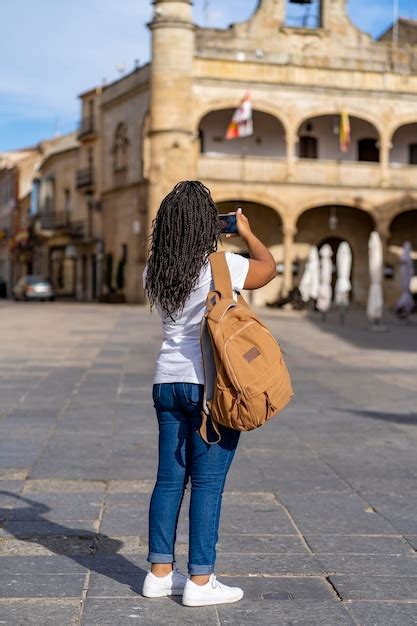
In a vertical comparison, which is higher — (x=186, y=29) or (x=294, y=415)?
(x=186, y=29)

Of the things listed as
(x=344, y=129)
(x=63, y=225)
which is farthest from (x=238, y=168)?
(x=63, y=225)

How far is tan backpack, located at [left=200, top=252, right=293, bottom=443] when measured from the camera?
4.02 m

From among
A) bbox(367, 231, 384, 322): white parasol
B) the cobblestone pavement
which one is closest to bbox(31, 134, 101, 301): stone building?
bbox(367, 231, 384, 322): white parasol

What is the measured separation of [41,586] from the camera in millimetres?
4500

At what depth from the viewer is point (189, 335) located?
429 cm

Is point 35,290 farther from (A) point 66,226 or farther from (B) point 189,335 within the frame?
(B) point 189,335

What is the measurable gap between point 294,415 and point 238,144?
34.1 m

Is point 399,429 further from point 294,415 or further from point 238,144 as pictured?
→ point 238,144

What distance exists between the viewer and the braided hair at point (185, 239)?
430 centimetres

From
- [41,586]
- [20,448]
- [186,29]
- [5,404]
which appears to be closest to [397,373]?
[5,404]

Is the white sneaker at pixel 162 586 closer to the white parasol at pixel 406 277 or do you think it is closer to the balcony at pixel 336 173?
the white parasol at pixel 406 277

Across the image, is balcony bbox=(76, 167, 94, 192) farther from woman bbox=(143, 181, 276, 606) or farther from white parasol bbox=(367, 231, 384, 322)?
woman bbox=(143, 181, 276, 606)

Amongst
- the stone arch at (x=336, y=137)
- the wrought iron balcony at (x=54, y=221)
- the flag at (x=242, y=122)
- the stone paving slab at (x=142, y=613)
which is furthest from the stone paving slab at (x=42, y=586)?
the wrought iron balcony at (x=54, y=221)

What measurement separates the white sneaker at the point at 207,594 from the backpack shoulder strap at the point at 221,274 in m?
1.13
